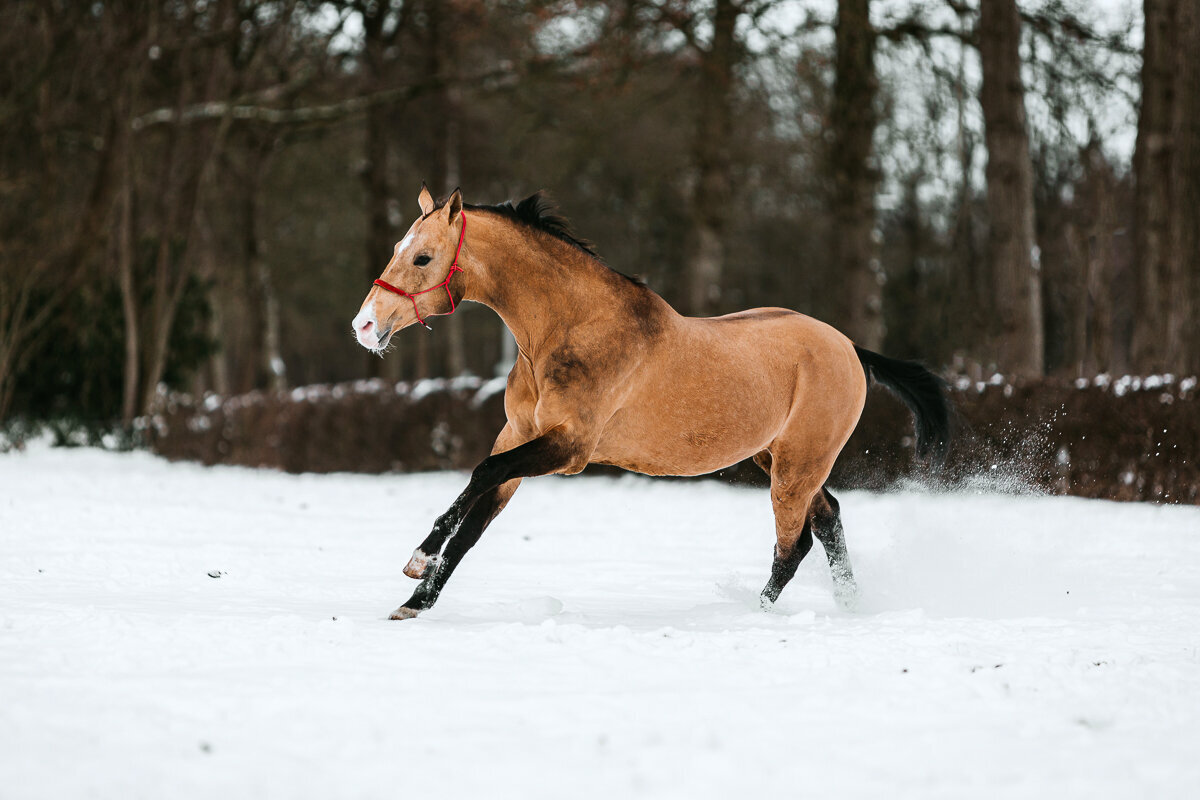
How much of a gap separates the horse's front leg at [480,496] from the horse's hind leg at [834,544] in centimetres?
163

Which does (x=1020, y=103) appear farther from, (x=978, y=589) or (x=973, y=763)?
(x=973, y=763)

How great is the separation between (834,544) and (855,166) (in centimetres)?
946

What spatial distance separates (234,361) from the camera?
3891 cm

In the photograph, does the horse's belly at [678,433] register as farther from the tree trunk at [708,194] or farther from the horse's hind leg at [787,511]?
the tree trunk at [708,194]

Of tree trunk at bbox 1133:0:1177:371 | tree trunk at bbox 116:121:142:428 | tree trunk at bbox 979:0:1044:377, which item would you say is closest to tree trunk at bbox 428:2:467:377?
tree trunk at bbox 116:121:142:428

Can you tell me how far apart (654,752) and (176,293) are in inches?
576

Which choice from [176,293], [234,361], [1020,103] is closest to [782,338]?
[1020,103]

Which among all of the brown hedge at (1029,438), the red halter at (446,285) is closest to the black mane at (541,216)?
the red halter at (446,285)

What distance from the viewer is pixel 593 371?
499 centimetres

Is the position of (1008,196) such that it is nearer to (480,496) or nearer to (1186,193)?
(1186,193)

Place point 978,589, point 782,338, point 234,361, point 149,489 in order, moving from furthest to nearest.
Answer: point 234,361, point 149,489, point 978,589, point 782,338

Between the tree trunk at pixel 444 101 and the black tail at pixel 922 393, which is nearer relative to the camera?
the black tail at pixel 922 393

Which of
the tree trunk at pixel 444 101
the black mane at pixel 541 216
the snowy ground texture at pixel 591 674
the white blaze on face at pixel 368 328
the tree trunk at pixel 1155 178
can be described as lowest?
the snowy ground texture at pixel 591 674

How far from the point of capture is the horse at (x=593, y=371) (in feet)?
16.0
